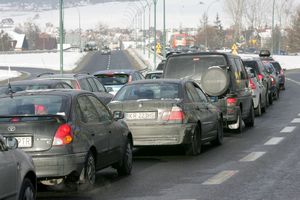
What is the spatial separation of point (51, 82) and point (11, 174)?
10110 millimetres

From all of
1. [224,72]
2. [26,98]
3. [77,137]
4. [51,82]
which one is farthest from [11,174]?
[224,72]

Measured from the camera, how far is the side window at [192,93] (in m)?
15.4

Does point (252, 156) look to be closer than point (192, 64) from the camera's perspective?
Yes

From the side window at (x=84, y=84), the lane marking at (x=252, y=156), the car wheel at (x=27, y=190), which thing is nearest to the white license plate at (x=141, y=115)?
the lane marking at (x=252, y=156)

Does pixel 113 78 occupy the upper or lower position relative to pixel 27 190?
lower

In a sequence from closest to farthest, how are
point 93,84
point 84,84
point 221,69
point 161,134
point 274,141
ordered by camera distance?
point 161,134, point 274,141, point 221,69, point 84,84, point 93,84

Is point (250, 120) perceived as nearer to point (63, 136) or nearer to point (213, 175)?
point (213, 175)

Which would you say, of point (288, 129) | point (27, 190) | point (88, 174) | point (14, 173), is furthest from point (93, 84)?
point (14, 173)

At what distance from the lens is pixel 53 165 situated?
10.1 m

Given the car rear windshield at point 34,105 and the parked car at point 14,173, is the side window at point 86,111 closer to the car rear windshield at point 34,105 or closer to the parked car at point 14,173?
the car rear windshield at point 34,105

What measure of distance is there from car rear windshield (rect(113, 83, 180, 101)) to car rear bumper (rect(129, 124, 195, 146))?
2.57 feet

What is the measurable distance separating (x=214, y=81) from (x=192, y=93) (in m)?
2.68

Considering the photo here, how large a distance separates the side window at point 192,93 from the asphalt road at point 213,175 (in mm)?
1037

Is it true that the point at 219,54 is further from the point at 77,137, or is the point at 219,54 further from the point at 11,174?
the point at 11,174
